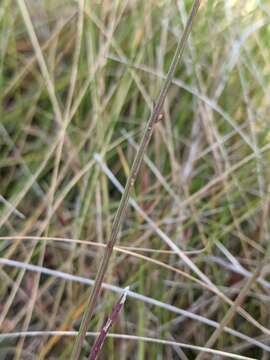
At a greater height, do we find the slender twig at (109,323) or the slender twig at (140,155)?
the slender twig at (140,155)

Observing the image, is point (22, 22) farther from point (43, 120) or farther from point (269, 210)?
point (269, 210)

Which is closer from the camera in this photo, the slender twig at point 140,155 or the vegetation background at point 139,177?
the slender twig at point 140,155

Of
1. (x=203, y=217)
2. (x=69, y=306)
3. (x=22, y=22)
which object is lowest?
(x=69, y=306)

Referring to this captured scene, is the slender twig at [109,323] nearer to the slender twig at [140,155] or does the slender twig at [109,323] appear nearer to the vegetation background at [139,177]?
the slender twig at [140,155]

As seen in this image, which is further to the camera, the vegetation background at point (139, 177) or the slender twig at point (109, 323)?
the vegetation background at point (139, 177)

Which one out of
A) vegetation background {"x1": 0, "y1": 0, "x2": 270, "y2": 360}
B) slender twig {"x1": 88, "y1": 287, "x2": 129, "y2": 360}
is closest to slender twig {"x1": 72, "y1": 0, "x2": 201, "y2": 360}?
slender twig {"x1": 88, "y1": 287, "x2": 129, "y2": 360}

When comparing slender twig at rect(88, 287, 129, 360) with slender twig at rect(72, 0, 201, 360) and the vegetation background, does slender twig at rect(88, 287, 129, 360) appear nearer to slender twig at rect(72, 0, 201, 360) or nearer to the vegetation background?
slender twig at rect(72, 0, 201, 360)

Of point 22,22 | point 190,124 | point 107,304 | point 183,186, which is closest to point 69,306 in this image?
point 107,304

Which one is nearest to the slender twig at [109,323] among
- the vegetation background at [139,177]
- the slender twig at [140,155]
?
the slender twig at [140,155]
